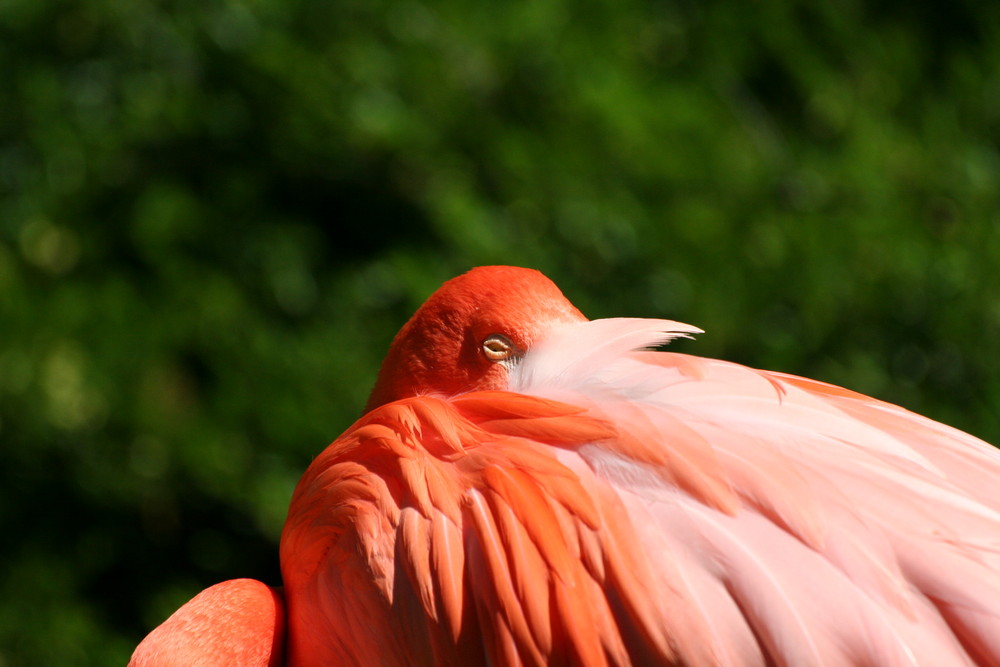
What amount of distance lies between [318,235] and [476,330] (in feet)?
4.96

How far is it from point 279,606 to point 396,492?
10.2 inches

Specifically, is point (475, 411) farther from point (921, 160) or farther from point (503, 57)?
point (921, 160)

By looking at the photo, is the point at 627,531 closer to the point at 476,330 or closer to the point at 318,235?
the point at 476,330

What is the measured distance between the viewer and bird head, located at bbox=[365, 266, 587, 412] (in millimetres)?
1126

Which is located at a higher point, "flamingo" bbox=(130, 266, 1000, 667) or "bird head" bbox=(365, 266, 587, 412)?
"bird head" bbox=(365, 266, 587, 412)

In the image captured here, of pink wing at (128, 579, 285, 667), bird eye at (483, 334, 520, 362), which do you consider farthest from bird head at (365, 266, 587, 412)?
pink wing at (128, 579, 285, 667)

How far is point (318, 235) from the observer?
256 cm

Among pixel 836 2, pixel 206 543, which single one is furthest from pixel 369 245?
pixel 836 2

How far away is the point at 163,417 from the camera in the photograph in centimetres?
242

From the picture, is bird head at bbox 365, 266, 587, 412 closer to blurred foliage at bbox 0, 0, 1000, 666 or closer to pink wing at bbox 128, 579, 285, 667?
pink wing at bbox 128, 579, 285, 667

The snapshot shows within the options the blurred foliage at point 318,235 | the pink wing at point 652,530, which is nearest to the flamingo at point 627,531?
the pink wing at point 652,530

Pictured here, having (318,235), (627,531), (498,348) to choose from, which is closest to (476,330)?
(498,348)

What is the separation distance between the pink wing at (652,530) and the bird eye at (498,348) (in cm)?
9

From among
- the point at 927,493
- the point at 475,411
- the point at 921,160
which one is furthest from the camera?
the point at 921,160
